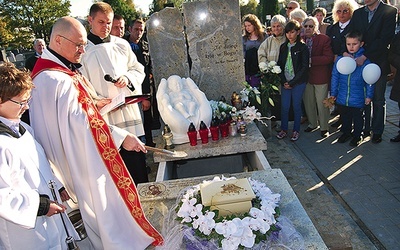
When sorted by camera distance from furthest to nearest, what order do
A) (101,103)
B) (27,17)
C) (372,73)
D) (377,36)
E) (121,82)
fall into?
(27,17) → (377,36) → (372,73) → (121,82) → (101,103)

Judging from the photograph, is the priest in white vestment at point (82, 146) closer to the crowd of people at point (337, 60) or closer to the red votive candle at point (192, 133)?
the red votive candle at point (192, 133)

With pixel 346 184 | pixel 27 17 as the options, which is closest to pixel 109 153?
pixel 346 184

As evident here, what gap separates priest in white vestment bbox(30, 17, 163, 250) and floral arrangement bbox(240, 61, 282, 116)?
2862 millimetres

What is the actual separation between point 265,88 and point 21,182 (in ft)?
12.4

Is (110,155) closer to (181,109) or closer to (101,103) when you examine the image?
(101,103)

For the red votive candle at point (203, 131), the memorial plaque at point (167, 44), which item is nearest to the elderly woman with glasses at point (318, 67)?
the memorial plaque at point (167, 44)

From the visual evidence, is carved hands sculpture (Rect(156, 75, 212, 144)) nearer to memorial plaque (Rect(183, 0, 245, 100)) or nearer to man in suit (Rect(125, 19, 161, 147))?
man in suit (Rect(125, 19, 161, 147))

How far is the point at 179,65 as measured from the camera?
511 cm

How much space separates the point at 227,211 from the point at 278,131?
3.64m

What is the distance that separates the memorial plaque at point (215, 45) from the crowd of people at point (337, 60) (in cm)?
49

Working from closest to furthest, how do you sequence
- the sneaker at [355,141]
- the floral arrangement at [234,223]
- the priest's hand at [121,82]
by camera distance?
the floral arrangement at [234,223]
the priest's hand at [121,82]
the sneaker at [355,141]

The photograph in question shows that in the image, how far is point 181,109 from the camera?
4.08 meters

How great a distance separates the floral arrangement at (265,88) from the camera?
4816 millimetres

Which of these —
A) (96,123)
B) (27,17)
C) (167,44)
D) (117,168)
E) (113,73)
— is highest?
(27,17)
